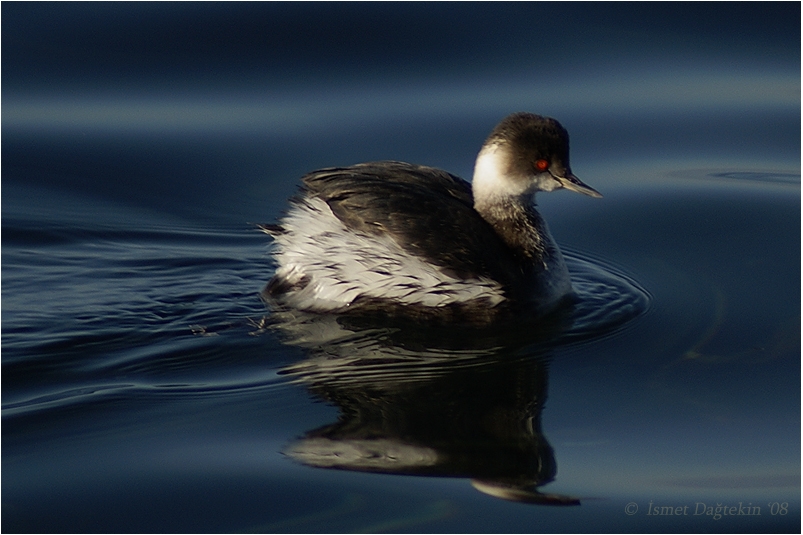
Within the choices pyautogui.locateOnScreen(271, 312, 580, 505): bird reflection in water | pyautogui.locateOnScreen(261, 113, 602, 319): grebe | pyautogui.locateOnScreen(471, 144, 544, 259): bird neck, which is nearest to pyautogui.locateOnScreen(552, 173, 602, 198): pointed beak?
pyautogui.locateOnScreen(261, 113, 602, 319): grebe

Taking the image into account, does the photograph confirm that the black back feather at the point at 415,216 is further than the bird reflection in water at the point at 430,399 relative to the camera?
Yes

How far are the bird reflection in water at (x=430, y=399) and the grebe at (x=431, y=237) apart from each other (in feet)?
0.52

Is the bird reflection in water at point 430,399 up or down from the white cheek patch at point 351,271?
down

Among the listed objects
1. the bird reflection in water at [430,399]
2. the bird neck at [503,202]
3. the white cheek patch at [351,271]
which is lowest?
the bird reflection in water at [430,399]

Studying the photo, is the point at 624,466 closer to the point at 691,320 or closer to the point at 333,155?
the point at 691,320

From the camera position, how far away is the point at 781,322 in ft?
23.0

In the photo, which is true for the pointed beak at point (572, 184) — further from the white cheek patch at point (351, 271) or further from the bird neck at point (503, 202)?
the white cheek patch at point (351, 271)

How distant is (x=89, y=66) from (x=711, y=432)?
6.55 meters

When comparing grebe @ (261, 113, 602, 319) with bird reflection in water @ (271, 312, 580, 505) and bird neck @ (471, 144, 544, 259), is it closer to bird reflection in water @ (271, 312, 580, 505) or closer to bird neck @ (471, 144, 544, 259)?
bird neck @ (471, 144, 544, 259)

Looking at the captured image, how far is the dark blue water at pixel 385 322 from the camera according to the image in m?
5.27

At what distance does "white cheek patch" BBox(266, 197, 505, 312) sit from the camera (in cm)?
669

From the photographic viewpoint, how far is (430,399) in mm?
5961

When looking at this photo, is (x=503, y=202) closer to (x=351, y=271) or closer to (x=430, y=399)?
(x=351, y=271)

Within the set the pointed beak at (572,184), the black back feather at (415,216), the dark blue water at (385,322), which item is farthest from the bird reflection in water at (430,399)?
the pointed beak at (572,184)
